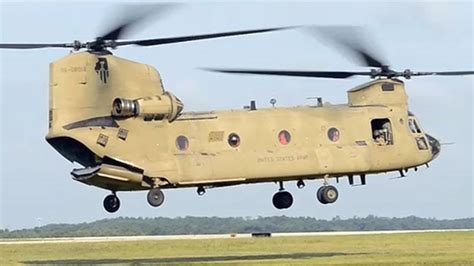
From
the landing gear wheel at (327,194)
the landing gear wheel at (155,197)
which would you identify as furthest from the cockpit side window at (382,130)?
the landing gear wheel at (155,197)

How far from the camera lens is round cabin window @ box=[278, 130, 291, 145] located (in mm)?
51562

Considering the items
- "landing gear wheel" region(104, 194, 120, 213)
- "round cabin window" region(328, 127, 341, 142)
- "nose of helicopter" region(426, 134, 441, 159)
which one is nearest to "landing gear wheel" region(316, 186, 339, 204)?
"round cabin window" region(328, 127, 341, 142)

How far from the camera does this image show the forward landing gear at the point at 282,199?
5453 cm

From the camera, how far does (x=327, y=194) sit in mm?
52562

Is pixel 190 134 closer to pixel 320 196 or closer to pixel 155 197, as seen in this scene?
pixel 155 197

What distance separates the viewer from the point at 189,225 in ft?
445

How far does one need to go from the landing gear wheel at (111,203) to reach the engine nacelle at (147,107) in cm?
318

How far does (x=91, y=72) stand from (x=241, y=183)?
6872 mm

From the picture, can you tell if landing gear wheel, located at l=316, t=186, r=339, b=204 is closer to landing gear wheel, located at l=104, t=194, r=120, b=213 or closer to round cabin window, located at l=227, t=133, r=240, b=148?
round cabin window, located at l=227, t=133, r=240, b=148

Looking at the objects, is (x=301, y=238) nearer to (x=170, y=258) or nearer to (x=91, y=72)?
(x=170, y=258)

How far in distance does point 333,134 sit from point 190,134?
5.95m

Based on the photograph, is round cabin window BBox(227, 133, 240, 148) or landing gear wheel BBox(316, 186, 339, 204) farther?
landing gear wheel BBox(316, 186, 339, 204)

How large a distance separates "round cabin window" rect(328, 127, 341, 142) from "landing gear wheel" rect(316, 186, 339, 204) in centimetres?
178

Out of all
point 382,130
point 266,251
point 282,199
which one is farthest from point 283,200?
point 266,251
